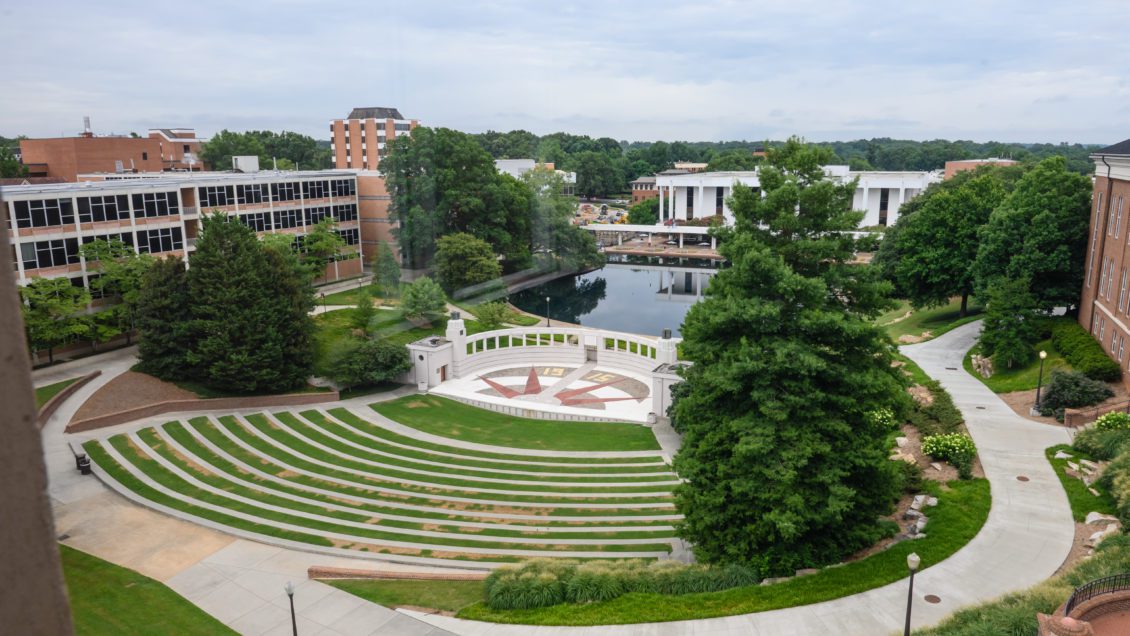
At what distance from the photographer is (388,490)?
2583 cm

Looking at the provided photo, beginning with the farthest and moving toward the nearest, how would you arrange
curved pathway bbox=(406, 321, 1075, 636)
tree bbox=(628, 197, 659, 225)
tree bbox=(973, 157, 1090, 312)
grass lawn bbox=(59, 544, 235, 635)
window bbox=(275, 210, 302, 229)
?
1. tree bbox=(628, 197, 659, 225)
2. window bbox=(275, 210, 302, 229)
3. tree bbox=(973, 157, 1090, 312)
4. grass lawn bbox=(59, 544, 235, 635)
5. curved pathway bbox=(406, 321, 1075, 636)

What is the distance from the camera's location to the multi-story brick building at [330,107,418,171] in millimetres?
61438

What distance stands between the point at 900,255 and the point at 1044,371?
1992cm

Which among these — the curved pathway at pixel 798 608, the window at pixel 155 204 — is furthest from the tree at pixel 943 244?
the window at pixel 155 204

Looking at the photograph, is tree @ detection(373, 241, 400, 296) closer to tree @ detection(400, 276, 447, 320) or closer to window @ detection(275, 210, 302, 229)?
tree @ detection(400, 276, 447, 320)

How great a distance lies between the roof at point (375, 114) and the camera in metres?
59.2

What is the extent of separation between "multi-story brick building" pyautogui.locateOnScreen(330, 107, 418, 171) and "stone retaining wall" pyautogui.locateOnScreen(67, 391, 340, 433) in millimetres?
30484

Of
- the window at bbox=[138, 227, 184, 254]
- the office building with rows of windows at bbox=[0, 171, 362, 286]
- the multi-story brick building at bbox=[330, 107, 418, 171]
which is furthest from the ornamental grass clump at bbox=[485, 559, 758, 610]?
the multi-story brick building at bbox=[330, 107, 418, 171]

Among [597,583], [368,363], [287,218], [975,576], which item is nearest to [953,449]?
[975,576]

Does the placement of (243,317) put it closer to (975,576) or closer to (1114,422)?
(975,576)

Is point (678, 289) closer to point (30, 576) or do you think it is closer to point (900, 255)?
point (900, 255)

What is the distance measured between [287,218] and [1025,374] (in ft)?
158

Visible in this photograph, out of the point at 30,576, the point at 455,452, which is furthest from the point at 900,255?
the point at 30,576

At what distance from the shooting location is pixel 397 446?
3027 cm
